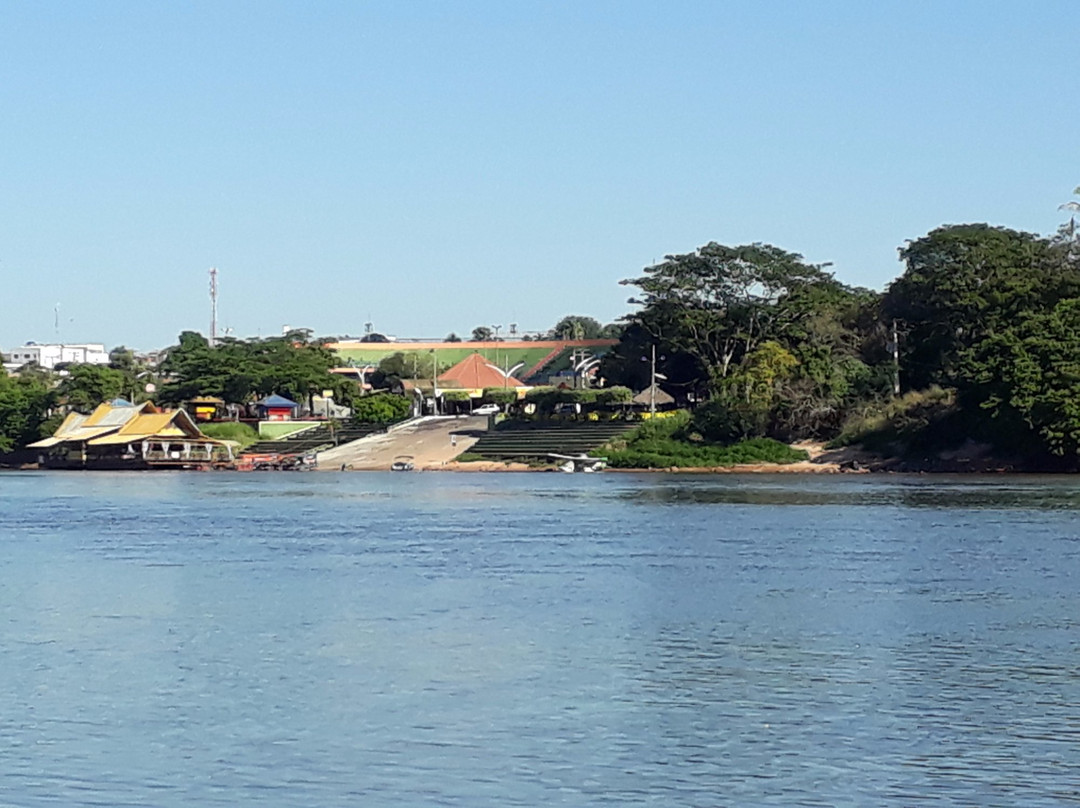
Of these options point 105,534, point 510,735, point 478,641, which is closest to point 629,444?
point 105,534

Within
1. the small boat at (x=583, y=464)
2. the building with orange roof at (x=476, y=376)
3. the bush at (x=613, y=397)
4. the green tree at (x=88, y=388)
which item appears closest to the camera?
the small boat at (x=583, y=464)

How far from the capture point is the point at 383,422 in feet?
257

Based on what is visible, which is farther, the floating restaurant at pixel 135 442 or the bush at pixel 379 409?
the bush at pixel 379 409

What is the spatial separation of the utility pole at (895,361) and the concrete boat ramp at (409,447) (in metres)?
18.1

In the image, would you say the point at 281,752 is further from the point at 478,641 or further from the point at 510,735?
the point at 478,641

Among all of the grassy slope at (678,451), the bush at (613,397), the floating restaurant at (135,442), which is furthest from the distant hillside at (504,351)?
the grassy slope at (678,451)

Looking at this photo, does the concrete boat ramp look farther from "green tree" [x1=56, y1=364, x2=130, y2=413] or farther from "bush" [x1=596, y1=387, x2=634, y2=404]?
"green tree" [x1=56, y1=364, x2=130, y2=413]

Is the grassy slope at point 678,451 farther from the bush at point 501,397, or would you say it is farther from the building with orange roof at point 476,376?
the building with orange roof at point 476,376

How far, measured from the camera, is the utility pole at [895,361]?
208 ft

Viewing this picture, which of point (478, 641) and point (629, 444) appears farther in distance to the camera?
point (629, 444)

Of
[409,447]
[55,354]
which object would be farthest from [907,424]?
→ [55,354]

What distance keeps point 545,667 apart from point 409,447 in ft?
185

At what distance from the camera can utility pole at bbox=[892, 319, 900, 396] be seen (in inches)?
2501

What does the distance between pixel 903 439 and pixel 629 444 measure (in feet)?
39.2
